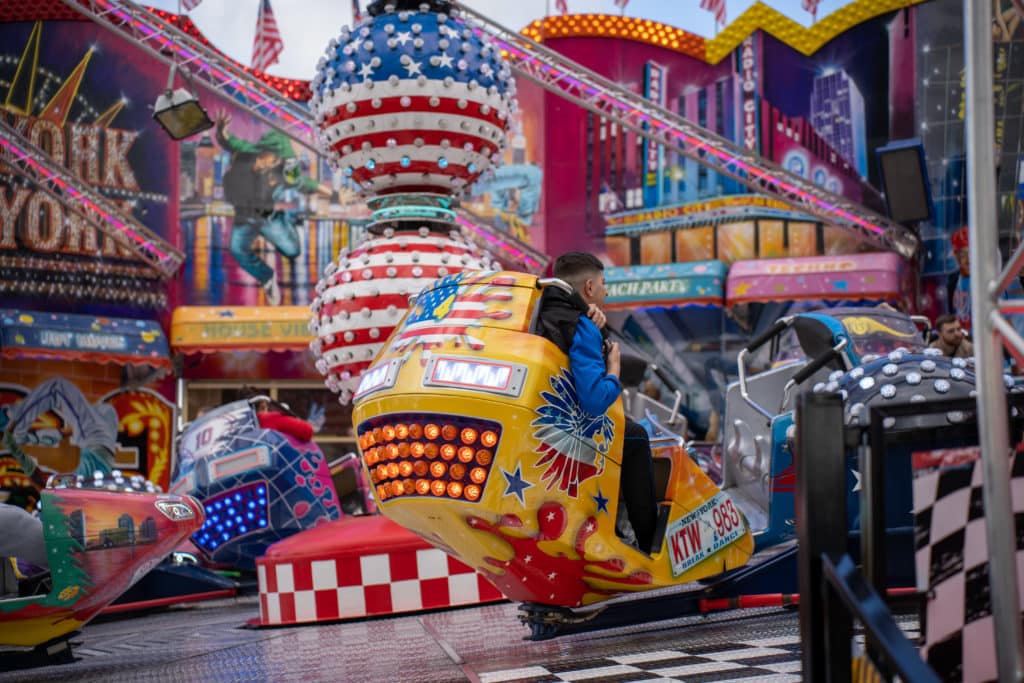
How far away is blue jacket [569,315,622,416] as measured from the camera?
3.19m

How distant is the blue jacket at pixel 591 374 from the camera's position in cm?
319

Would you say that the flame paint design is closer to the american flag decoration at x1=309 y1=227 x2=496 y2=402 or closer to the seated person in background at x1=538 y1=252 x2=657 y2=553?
the seated person in background at x1=538 y1=252 x2=657 y2=553

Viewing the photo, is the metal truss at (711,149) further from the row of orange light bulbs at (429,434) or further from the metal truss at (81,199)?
the row of orange light bulbs at (429,434)

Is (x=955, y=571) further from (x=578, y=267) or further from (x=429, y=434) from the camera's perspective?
(x=578, y=267)

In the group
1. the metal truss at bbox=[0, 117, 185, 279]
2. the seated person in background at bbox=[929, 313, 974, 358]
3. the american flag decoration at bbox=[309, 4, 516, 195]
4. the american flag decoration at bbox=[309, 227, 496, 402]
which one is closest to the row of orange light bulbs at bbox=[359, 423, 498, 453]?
the american flag decoration at bbox=[309, 227, 496, 402]

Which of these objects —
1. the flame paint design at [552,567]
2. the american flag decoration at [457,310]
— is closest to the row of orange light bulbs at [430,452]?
the flame paint design at [552,567]

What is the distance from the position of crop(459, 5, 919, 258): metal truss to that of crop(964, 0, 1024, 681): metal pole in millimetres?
11291

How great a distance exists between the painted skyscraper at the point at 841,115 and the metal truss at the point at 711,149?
152cm

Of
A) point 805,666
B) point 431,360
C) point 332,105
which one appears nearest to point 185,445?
point 332,105

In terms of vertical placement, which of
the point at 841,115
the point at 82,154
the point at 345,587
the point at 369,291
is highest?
the point at 841,115

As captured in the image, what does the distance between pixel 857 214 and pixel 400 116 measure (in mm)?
9266

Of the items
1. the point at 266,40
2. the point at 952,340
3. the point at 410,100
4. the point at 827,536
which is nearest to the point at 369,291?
the point at 410,100

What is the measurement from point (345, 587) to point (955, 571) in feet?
11.5

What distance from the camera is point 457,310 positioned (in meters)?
3.37
